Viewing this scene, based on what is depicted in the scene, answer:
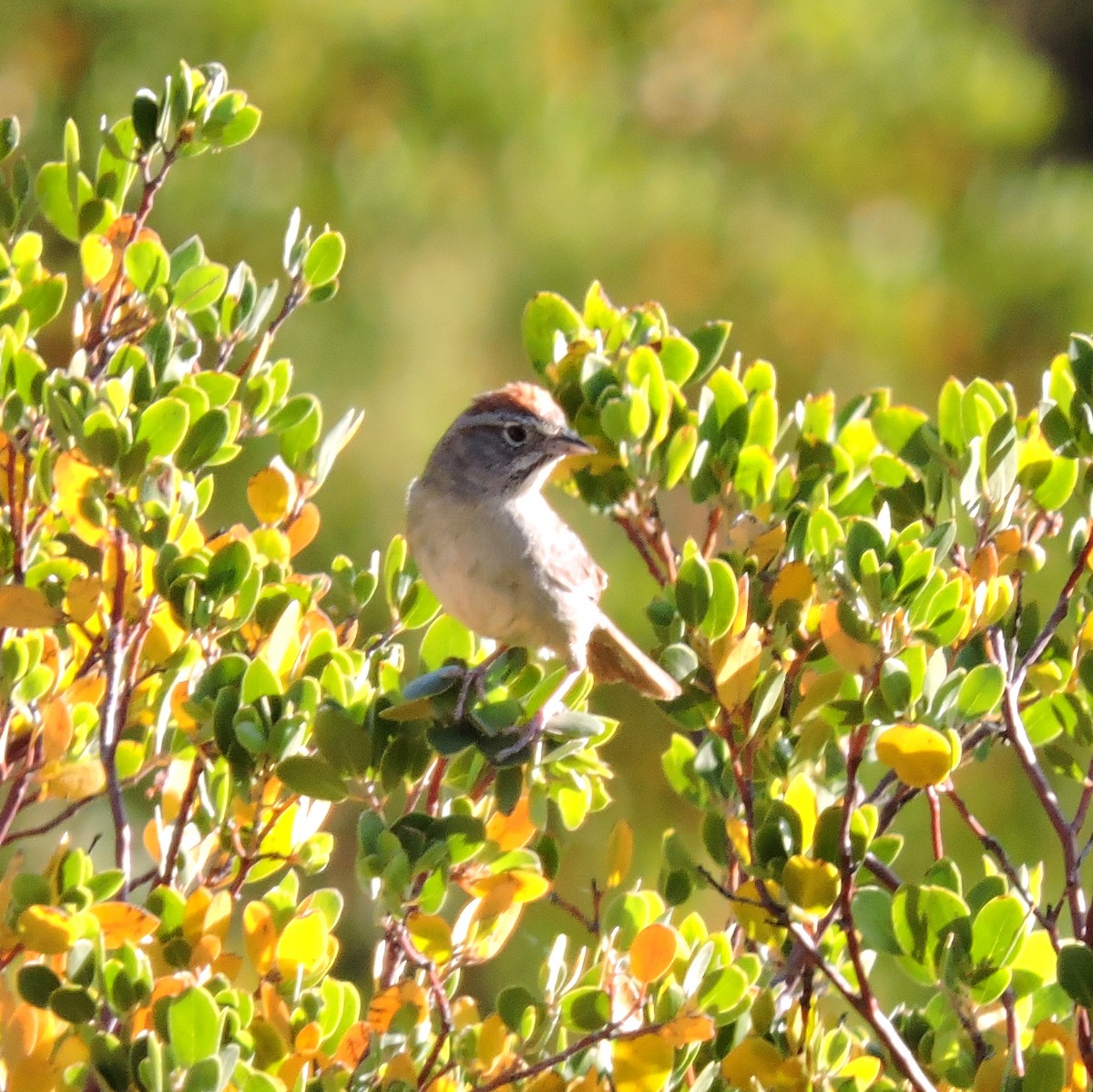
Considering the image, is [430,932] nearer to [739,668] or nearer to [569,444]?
[739,668]

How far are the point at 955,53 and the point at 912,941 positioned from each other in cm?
701

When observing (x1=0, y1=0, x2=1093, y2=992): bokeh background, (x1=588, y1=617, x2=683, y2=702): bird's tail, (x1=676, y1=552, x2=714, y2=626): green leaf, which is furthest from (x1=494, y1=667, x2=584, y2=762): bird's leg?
(x1=0, y1=0, x2=1093, y2=992): bokeh background

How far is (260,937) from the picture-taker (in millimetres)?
1761

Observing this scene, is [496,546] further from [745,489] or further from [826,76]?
[826,76]

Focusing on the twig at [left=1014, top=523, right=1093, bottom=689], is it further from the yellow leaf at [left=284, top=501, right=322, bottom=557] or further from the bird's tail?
the yellow leaf at [left=284, top=501, right=322, bottom=557]

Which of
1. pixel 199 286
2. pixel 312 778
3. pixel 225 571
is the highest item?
pixel 199 286

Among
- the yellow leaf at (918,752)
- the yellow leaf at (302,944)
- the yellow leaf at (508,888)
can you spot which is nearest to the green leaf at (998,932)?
the yellow leaf at (918,752)

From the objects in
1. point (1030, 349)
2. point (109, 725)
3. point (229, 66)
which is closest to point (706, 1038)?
point (109, 725)

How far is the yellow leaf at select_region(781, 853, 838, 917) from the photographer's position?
157 cm

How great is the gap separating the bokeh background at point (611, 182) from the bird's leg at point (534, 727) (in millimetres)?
3851

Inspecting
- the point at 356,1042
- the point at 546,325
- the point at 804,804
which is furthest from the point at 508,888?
the point at 546,325

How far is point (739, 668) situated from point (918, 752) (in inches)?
11.4

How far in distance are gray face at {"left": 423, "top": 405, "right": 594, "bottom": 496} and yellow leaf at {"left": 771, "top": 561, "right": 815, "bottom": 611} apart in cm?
74

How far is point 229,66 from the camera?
6.10 meters
